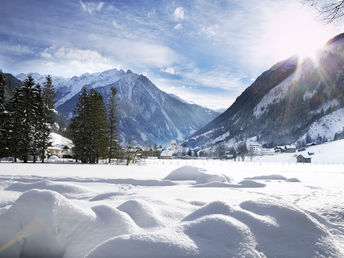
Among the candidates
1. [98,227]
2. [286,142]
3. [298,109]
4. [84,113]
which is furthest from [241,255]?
[298,109]

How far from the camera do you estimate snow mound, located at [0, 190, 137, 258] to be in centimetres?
318

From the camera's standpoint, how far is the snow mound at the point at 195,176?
11.7m

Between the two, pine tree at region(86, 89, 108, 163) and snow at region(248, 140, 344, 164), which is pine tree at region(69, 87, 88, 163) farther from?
snow at region(248, 140, 344, 164)

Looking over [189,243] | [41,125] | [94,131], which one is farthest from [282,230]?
[41,125]

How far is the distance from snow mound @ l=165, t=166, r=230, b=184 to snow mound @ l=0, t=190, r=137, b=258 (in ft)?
27.6

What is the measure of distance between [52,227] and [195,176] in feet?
31.3

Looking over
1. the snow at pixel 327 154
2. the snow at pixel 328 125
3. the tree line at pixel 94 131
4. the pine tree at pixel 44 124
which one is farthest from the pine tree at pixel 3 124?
the snow at pixel 328 125

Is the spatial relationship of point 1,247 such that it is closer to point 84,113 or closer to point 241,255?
point 241,255

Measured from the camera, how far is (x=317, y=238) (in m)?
3.17

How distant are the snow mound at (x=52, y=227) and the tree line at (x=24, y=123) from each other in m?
31.5

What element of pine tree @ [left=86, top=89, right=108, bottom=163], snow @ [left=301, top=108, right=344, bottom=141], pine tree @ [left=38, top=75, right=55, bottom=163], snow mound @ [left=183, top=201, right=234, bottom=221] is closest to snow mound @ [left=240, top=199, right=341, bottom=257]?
snow mound @ [left=183, top=201, right=234, bottom=221]

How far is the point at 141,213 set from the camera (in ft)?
13.9

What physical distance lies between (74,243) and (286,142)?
201 metres

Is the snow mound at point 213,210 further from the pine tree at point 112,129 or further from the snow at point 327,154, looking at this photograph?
the snow at point 327,154
